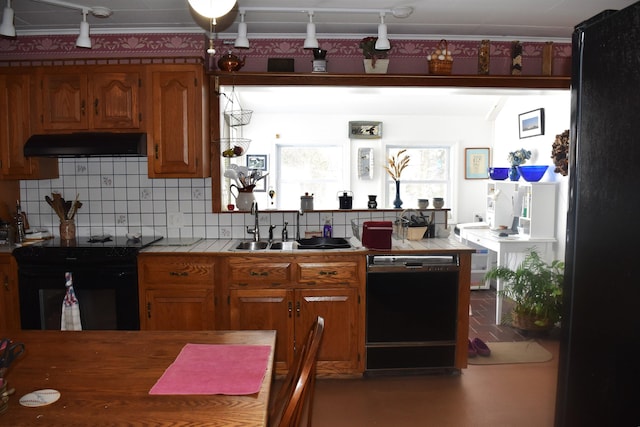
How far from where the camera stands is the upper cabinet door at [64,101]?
10.8 feet

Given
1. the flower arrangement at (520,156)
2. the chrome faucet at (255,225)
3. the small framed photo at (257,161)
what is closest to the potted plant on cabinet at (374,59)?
the chrome faucet at (255,225)

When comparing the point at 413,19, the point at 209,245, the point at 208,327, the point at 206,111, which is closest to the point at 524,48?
the point at 413,19

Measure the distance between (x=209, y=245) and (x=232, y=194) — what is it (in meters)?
0.59

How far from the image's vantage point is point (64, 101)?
10.9 ft

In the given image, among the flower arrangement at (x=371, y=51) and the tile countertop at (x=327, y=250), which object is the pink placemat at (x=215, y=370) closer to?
the tile countertop at (x=327, y=250)

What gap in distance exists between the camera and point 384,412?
9.11 feet

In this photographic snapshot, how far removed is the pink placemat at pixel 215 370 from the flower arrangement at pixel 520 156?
428 cm

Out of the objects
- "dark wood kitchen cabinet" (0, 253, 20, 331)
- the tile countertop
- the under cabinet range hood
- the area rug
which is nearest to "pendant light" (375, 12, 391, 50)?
the tile countertop

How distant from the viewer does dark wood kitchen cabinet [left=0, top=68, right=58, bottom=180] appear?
3315mm

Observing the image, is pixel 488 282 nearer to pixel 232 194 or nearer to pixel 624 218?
pixel 232 194

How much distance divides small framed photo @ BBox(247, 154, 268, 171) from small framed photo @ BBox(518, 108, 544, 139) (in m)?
3.23

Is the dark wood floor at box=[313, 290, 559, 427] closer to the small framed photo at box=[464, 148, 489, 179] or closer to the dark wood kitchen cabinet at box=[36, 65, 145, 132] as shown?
the dark wood kitchen cabinet at box=[36, 65, 145, 132]

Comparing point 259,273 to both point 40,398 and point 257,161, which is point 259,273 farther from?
point 257,161

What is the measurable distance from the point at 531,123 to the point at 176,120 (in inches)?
148
